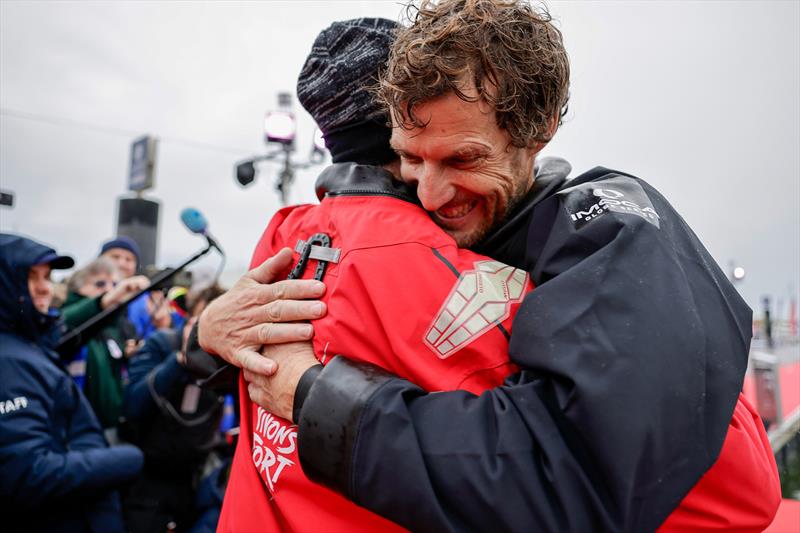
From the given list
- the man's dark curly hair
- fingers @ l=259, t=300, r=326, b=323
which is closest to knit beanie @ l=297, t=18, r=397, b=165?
the man's dark curly hair

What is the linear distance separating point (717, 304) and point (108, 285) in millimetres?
4763

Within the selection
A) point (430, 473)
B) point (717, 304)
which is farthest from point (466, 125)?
point (430, 473)

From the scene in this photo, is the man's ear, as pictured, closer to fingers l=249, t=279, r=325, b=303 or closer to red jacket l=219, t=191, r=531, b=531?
red jacket l=219, t=191, r=531, b=531

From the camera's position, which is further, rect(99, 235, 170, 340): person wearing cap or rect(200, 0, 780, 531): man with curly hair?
rect(99, 235, 170, 340): person wearing cap

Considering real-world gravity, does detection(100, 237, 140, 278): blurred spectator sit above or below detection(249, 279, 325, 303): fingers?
below

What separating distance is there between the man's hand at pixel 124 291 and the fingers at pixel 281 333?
2835mm

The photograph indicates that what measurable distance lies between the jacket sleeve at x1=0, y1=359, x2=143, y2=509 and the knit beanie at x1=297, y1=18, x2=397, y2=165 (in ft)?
6.90

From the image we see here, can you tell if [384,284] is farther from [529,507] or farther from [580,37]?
[580,37]

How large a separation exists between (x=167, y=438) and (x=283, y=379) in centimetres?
282

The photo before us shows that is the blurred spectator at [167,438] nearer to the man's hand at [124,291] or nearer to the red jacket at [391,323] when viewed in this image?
the man's hand at [124,291]

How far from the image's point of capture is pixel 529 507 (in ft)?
2.65

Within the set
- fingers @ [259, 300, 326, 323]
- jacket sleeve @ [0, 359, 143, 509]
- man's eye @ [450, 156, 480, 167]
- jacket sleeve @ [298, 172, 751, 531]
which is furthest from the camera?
jacket sleeve @ [0, 359, 143, 509]

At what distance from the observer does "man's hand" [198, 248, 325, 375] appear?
1161mm

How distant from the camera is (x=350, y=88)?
1.46 meters
